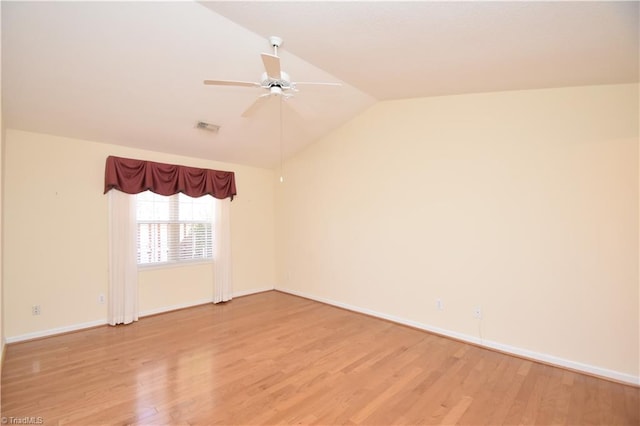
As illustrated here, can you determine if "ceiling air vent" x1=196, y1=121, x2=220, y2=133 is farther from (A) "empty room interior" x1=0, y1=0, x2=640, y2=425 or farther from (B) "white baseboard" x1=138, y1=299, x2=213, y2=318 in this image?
(B) "white baseboard" x1=138, y1=299, x2=213, y2=318

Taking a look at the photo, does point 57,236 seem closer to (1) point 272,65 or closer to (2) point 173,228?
(2) point 173,228

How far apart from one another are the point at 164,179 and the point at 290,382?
339cm

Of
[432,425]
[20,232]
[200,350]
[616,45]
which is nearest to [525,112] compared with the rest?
[616,45]

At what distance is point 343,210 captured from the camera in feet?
15.8

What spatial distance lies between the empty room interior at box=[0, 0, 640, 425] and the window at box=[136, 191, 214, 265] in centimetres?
4

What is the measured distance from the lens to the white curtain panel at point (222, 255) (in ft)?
16.6

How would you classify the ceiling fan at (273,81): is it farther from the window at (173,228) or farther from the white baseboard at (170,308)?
the white baseboard at (170,308)

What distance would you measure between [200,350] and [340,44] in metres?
3.36

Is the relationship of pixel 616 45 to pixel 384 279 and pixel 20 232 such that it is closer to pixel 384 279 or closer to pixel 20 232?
pixel 384 279

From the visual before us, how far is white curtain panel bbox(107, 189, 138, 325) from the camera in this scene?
402 cm

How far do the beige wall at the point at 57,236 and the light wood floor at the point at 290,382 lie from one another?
15.3 inches

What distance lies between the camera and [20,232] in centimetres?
346

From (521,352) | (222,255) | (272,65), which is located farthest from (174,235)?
(521,352)

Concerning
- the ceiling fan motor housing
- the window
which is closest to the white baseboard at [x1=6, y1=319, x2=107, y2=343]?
the window
